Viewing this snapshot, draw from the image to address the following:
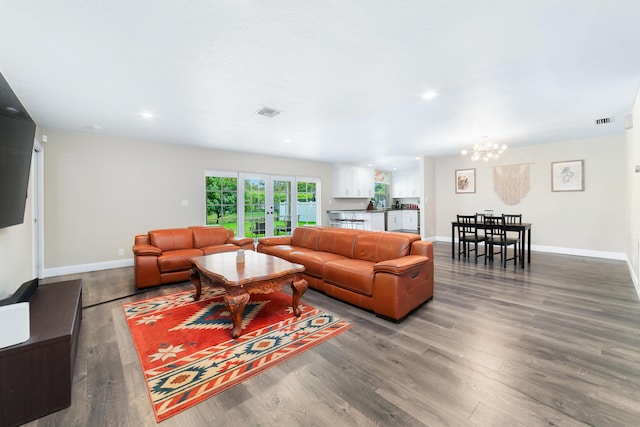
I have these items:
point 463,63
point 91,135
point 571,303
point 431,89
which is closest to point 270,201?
point 91,135

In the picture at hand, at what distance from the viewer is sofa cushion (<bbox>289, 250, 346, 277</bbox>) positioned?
139 inches

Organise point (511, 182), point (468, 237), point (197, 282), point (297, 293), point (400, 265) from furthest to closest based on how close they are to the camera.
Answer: point (511, 182) → point (468, 237) → point (197, 282) → point (297, 293) → point (400, 265)

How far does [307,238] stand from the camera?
4648mm

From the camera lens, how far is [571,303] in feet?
10.3

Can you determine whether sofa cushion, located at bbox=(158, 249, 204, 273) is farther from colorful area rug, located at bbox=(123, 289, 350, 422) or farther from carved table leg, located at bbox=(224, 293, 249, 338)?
carved table leg, located at bbox=(224, 293, 249, 338)

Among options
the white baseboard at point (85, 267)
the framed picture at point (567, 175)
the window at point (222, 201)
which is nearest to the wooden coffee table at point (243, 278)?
the white baseboard at point (85, 267)

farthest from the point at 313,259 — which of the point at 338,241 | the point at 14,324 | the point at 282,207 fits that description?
the point at 282,207

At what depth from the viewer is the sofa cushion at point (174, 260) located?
394cm

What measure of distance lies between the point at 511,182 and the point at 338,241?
17.2 ft

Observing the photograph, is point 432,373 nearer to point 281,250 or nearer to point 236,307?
point 236,307

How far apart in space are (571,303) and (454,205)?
4.76 m

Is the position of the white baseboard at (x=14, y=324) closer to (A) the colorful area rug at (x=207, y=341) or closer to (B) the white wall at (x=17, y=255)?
(A) the colorful area rug at (x=207, y=341)

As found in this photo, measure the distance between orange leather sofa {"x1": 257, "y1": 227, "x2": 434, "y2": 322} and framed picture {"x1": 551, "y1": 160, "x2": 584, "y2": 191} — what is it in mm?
4894

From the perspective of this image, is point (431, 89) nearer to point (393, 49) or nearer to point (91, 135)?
point (393, 49)
